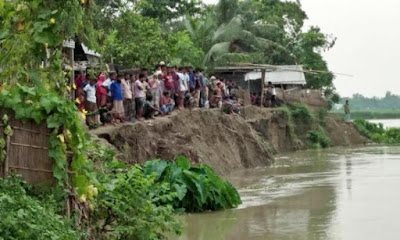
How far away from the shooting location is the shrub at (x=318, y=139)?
38.8 m

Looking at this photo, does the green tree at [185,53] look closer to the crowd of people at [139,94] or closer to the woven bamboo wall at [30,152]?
the crowd of people at [139,94]

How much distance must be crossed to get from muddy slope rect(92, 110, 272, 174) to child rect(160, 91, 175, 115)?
0.27 m

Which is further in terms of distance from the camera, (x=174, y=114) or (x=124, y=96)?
(x=174, y=114)

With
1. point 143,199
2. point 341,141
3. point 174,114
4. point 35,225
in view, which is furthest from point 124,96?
point 341,141

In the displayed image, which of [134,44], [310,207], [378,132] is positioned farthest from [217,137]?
[378,132]

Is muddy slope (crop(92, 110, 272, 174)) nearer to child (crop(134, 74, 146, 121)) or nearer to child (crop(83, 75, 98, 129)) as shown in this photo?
child (crop(83, 75, 98, 129))

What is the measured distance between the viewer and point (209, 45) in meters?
38.1

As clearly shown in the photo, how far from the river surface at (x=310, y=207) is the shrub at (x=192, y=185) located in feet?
0.87

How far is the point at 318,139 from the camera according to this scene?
39.1 m

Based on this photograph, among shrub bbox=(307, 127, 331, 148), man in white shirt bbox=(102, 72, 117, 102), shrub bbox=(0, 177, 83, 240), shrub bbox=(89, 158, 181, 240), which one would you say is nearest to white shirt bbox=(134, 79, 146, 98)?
man in white shirt bbox=(102, 72, 117, 102)

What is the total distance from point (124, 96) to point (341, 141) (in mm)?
24273

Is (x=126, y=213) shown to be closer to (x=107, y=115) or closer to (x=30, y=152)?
(x=30, y=152)

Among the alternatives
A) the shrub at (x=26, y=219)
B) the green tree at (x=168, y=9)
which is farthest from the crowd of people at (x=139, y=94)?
the green tree at (x=168, y=9)

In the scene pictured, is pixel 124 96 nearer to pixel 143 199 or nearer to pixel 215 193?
pixel 215 193
